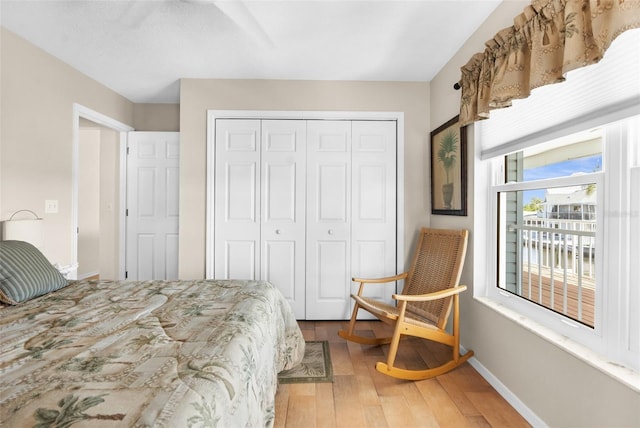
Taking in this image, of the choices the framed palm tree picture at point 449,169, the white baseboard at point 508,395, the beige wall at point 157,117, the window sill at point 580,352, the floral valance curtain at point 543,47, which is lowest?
the white baseboard at point 508,395

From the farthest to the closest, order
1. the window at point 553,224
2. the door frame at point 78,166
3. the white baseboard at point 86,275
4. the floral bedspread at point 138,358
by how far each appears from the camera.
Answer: the white baseboard at point 86,275, the door frame at point 78,166, the window at point 553,224, the floral bedspread at point 138,358

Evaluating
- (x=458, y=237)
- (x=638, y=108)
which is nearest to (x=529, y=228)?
(x=458, y=237)

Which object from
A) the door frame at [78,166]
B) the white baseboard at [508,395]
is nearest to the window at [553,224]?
the white baseboard at [508,395]

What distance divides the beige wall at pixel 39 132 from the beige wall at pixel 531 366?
3.58m

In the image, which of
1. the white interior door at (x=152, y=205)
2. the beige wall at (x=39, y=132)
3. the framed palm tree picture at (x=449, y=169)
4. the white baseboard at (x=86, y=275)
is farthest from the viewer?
the white baseboard at (x=86, y=275)

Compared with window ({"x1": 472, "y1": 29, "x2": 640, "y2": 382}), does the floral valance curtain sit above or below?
above

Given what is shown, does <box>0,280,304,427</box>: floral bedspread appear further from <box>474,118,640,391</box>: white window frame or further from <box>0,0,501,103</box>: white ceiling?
<box>0,0,501,103</box>: white ceiling

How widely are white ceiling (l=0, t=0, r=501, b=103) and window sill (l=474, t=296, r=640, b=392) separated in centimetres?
208

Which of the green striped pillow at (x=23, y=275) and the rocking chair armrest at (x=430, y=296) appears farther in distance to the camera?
the rocking chair armrest at (x=430, y=296)

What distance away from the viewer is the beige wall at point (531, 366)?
3.98 ft

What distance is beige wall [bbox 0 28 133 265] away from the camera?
7.18 ft

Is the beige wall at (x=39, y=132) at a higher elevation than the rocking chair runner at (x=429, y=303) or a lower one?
higher

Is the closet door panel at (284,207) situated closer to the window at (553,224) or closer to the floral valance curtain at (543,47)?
the floral valance curtain at (543,47)

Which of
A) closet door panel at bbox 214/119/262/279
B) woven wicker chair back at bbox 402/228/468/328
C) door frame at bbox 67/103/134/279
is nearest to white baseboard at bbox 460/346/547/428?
woven wicker chair back at bbox 402/228/468/328
